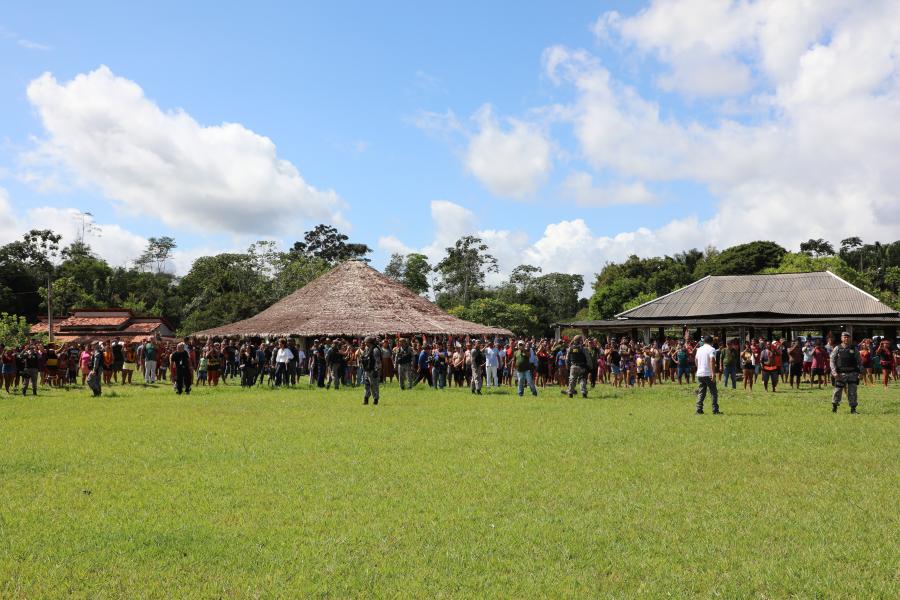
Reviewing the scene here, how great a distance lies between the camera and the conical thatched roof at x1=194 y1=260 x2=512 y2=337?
3794 cm

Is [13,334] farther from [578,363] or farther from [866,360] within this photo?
[866,360]

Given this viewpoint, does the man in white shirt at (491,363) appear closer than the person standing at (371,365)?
No

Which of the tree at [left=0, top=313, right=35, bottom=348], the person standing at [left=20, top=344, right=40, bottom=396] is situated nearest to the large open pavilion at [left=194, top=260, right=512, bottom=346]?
the tree at [left=0, top=313, right=35, bottom=348]

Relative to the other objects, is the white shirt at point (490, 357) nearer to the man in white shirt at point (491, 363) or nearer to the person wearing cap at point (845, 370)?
the man in white shirt at point (491, 363)

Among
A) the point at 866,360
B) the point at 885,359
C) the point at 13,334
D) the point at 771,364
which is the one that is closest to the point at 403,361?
the point at 771,364

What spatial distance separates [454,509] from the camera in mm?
6645

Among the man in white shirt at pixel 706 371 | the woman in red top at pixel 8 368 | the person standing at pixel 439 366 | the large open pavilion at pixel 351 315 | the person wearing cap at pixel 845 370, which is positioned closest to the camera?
the man in white shirt at pixel 706 371

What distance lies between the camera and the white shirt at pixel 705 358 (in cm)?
1403

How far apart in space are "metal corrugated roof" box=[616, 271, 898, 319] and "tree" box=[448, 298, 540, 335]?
13.8 metres

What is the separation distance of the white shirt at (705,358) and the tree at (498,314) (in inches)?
1747

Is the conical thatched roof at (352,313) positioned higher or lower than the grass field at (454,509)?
higher

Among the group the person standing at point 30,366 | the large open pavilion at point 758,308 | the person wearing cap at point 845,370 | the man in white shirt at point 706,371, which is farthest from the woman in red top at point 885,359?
the person standing at point 30,366

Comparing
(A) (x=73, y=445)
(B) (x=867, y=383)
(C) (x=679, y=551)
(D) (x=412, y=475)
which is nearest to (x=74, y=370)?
(A) (x=73, y=445)

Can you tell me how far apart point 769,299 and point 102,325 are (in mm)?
52371
